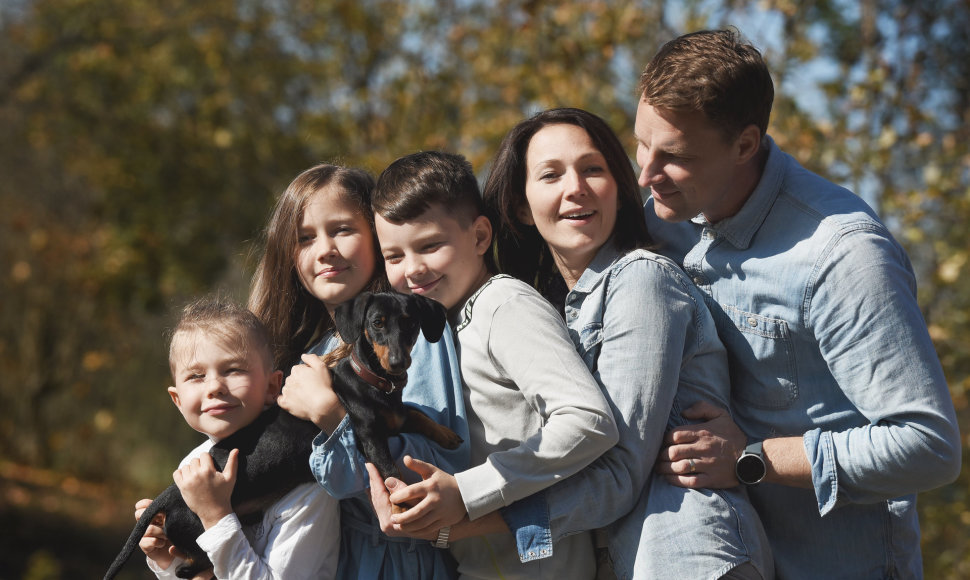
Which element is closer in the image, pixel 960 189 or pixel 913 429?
pixel 913 429

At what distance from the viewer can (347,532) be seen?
115 inches

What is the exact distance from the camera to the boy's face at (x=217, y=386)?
279 centimetres

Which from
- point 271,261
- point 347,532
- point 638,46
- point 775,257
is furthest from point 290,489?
point 638,46

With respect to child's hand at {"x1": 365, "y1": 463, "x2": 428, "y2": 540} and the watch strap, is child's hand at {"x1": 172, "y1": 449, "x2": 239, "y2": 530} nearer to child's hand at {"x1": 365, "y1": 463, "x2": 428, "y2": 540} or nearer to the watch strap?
child's hand at {"x1": 365, "y1": 463, "x2": 428, "y2": 540}

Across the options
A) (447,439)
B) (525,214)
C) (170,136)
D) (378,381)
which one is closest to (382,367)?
(378,381)

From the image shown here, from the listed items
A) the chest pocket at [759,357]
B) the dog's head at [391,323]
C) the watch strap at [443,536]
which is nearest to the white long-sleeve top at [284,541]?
→ the watch strap at [443,536]

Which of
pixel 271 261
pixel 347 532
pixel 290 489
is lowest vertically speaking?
pixel 347 532

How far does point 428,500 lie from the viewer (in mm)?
2463

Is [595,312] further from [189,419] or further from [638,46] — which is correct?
[638,46]

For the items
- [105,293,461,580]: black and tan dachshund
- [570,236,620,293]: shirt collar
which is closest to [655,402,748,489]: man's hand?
[570,236,620,293]: shirt collar

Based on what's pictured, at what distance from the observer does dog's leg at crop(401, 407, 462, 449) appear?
8.86ft

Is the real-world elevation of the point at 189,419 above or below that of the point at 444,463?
above

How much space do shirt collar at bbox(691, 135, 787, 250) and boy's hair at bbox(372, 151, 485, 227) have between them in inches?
32.0

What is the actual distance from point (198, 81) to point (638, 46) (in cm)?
735
